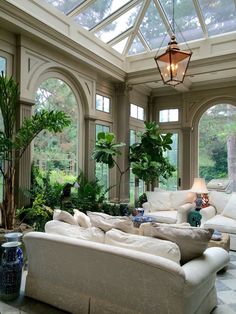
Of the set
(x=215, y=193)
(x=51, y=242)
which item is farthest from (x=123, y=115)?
(x=51, y=242)

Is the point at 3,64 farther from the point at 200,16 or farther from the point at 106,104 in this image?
the point at 200,16

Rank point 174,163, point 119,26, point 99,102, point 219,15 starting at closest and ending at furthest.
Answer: point 219,15 < point 119,26 < point 99,102 < point 174,163

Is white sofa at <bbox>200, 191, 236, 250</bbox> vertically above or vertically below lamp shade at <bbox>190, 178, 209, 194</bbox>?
below

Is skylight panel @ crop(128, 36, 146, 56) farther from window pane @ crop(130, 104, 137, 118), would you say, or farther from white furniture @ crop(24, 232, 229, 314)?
white furniture @ crop(24, 232, 229, 314)

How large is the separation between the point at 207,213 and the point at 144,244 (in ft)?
10.1

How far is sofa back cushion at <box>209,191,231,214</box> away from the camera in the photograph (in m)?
5.18

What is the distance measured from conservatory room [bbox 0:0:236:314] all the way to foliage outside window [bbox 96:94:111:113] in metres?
0.04

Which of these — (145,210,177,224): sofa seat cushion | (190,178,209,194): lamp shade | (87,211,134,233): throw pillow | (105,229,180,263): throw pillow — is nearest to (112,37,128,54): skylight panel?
(190,178,209,194): lamp shade

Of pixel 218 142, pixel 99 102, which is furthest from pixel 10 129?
pixel 218 142

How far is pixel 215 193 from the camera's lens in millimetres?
5367

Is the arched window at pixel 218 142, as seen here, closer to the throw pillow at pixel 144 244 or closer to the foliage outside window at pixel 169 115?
the foliage outside window at pixel 169 115

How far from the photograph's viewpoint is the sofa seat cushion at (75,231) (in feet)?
8.18

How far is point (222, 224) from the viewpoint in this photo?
438 cm

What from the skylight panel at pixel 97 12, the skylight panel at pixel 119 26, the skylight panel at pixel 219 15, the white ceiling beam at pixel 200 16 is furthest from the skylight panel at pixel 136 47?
the skylight panel at pixel 219 15
